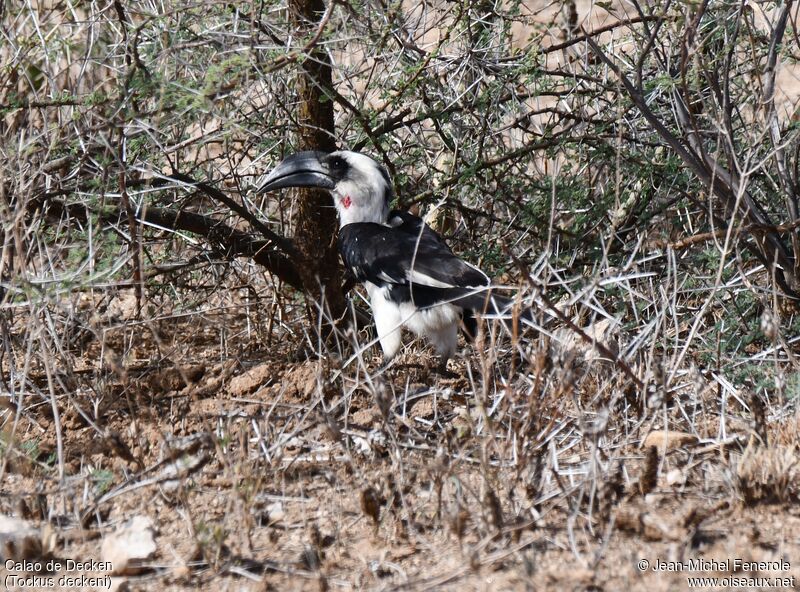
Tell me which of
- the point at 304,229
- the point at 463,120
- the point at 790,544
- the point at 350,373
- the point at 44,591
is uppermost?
the point at 463,120

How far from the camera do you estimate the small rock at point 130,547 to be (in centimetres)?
260

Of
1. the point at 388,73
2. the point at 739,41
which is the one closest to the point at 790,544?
the point at 739,41

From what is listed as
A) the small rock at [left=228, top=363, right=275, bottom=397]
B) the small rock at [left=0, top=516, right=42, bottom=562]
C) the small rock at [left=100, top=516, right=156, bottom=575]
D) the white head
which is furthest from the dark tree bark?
the small rock at [left=0, top=516, right=42, bottom=562]

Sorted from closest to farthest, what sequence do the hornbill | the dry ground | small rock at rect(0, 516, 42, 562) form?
the dry ground < small rock at rect(0, 516, 42, 562) < the hornbill

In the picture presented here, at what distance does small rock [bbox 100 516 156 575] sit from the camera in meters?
2.60

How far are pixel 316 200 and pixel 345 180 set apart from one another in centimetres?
25

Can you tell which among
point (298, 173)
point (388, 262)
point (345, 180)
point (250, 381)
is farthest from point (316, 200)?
point (250, 381)

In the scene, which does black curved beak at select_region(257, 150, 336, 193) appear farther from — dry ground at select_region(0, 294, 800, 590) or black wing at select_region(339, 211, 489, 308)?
dry ground at select_region(0, 294, 800, 590)

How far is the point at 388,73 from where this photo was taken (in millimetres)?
4273

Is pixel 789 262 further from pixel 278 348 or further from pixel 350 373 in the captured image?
pixel 278 348

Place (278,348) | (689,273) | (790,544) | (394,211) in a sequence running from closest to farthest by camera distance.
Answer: (790,544), (689,273), (278,348), (394,211)

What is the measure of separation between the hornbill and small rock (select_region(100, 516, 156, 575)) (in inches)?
65.6

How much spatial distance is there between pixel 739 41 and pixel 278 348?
7.71ft

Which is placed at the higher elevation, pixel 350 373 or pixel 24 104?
pixel 24 104
